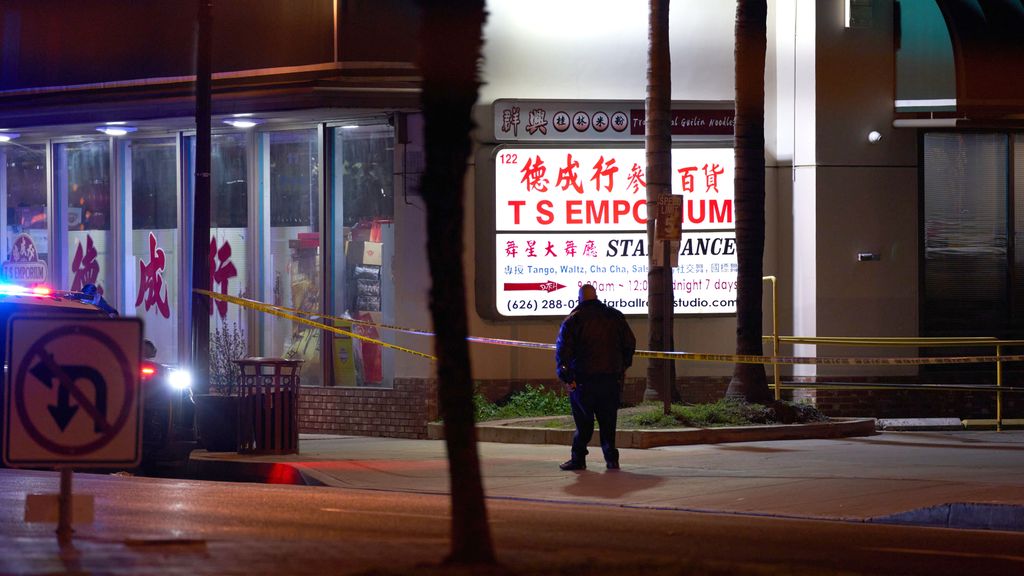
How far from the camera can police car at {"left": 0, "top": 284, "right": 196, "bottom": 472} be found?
14.2 metres

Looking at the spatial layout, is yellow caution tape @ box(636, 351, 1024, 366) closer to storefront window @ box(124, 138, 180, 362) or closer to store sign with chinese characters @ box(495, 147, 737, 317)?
store sign with chinese characters @ box(495, 147, 737, 317)

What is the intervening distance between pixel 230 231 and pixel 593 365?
8.71 metres

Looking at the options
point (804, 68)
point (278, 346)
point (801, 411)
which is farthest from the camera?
point (278, 346)

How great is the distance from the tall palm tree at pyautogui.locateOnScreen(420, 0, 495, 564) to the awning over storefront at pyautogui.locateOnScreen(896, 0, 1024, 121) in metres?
13.3

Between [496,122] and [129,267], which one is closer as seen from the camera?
[496,122]

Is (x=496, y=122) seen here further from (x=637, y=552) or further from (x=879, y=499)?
(x=637, y=552)

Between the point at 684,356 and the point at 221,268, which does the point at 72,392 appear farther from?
the point at 221,268

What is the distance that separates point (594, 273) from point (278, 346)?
15.5ft

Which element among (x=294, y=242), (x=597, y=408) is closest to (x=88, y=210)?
(x=294, y=242)

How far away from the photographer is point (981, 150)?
20.2 meters

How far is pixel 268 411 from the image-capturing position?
16438mm

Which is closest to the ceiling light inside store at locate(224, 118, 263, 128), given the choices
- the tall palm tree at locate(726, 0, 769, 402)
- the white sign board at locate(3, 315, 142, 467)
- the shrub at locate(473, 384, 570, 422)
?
the shrub at locate(473, 384, 570, 422)

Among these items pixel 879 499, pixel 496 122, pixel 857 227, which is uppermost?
pixel 496 122

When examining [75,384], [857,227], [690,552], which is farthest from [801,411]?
[75,384]
